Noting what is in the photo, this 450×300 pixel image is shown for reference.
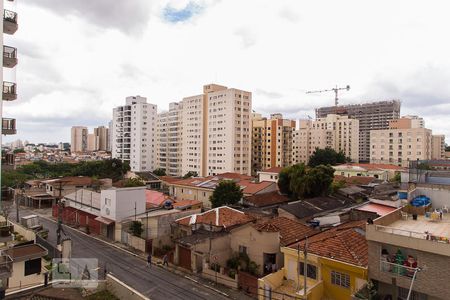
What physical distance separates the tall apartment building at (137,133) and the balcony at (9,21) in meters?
82.9

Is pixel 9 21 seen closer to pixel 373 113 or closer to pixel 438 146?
pixel 438 146

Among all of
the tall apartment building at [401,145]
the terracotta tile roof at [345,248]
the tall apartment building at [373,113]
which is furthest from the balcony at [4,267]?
the tall apartment building at [373,113]

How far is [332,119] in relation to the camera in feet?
379

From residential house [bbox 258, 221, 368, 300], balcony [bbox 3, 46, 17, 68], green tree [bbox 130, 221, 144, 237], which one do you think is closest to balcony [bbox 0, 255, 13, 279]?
balcony [bbox 3, 46, 17, 68]

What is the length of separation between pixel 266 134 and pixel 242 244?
66.4 meters

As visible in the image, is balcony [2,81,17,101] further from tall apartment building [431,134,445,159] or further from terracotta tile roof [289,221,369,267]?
tall apartment building [431,134,445,159]

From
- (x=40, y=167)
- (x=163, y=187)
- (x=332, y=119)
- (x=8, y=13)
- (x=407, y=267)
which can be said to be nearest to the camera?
(x=407, y=267)

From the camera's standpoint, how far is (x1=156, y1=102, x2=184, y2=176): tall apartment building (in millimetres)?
95312

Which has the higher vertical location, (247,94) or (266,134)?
(247,94)

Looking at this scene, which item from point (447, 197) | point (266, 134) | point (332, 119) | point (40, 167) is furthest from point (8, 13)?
point (332, 119)

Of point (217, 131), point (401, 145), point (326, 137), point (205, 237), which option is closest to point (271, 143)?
point (217, 131)

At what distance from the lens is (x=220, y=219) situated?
28.4 meters

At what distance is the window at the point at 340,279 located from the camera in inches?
676

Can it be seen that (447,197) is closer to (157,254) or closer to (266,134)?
(157,254)
